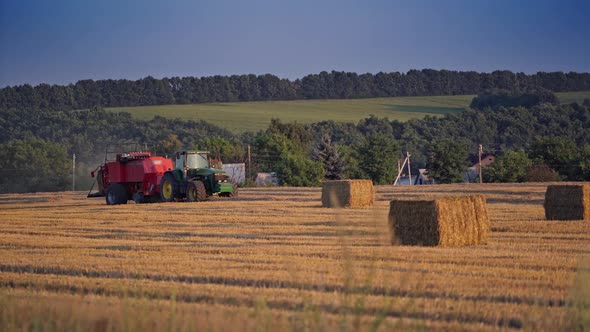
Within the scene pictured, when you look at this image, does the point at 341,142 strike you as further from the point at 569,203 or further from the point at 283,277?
the point at 283,277

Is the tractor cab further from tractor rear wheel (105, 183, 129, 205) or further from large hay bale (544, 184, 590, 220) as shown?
large hay bale (544, 184, 590, 220)

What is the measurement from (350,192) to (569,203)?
25.3 feet

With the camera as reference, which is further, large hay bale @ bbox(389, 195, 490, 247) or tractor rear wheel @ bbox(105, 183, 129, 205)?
tractor rear wheel @ bbox(105, 183, 129, 205)

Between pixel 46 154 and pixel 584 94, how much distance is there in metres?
66.2

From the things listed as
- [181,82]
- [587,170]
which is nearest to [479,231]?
[587,170]

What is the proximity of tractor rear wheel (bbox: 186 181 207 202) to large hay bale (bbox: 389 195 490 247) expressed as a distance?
13240mm

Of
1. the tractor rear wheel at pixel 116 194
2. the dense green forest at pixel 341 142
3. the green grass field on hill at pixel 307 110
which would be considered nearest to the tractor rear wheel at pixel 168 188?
the tractor rear wheel at pixel 116 194

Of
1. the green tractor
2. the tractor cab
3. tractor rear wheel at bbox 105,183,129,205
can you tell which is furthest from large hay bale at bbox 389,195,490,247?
tractor rear wheel at bbox 105,183,129,205

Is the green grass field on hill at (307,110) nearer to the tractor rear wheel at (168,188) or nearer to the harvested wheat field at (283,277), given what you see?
the tractor rear wheel at (168,188)

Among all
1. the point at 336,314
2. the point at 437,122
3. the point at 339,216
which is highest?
the point at 437,122

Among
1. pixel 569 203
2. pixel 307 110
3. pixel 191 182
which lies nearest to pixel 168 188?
pixel 191 182

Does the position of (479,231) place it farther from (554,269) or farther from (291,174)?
(291,174)

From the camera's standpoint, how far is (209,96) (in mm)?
108250

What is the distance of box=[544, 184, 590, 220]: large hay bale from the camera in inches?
760
